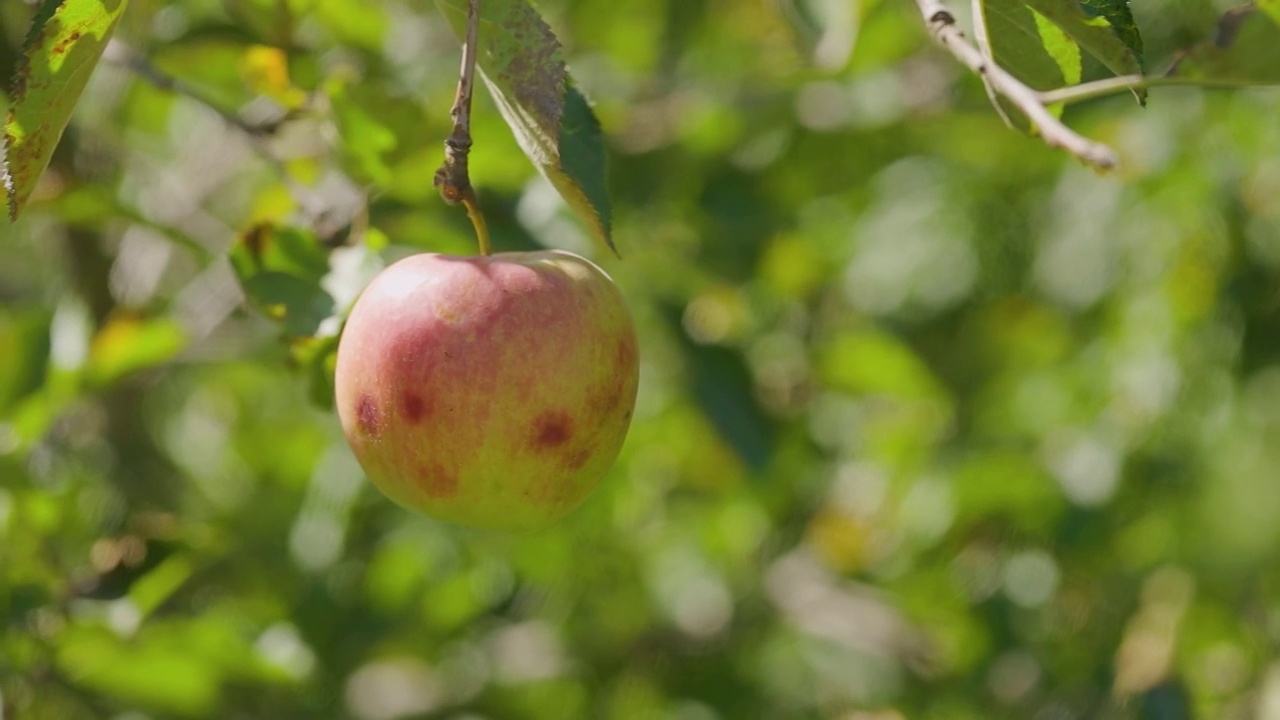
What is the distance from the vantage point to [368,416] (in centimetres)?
78

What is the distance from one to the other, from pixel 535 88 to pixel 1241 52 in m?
0.36

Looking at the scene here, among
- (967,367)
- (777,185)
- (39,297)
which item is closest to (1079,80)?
(777,185)

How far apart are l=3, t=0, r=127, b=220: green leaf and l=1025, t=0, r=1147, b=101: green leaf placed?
0.50 metres

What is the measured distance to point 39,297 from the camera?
202 cm

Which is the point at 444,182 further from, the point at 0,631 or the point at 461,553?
the point at 461,553

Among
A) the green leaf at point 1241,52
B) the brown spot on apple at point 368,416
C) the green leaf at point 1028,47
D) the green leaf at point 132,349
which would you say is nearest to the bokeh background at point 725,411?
the green leaf at point 132,349

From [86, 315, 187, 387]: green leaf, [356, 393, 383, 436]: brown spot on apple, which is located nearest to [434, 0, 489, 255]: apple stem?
[356, 393, 383, 436]: brown spot on apple

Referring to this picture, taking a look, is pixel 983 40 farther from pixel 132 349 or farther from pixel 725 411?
pixel 132 349

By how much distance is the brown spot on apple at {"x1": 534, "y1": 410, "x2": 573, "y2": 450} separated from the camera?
74 centimetres

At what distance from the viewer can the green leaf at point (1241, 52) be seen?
0.60m

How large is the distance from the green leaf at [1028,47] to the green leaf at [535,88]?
24cm

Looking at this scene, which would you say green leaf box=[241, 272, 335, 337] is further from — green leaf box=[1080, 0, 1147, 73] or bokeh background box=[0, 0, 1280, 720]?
green leaf box=[1080, 0, 1147, 73]

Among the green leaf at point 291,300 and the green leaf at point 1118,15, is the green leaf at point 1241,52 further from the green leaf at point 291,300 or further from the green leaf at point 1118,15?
the green leaf at point 291,300

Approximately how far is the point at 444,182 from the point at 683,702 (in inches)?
46.0
